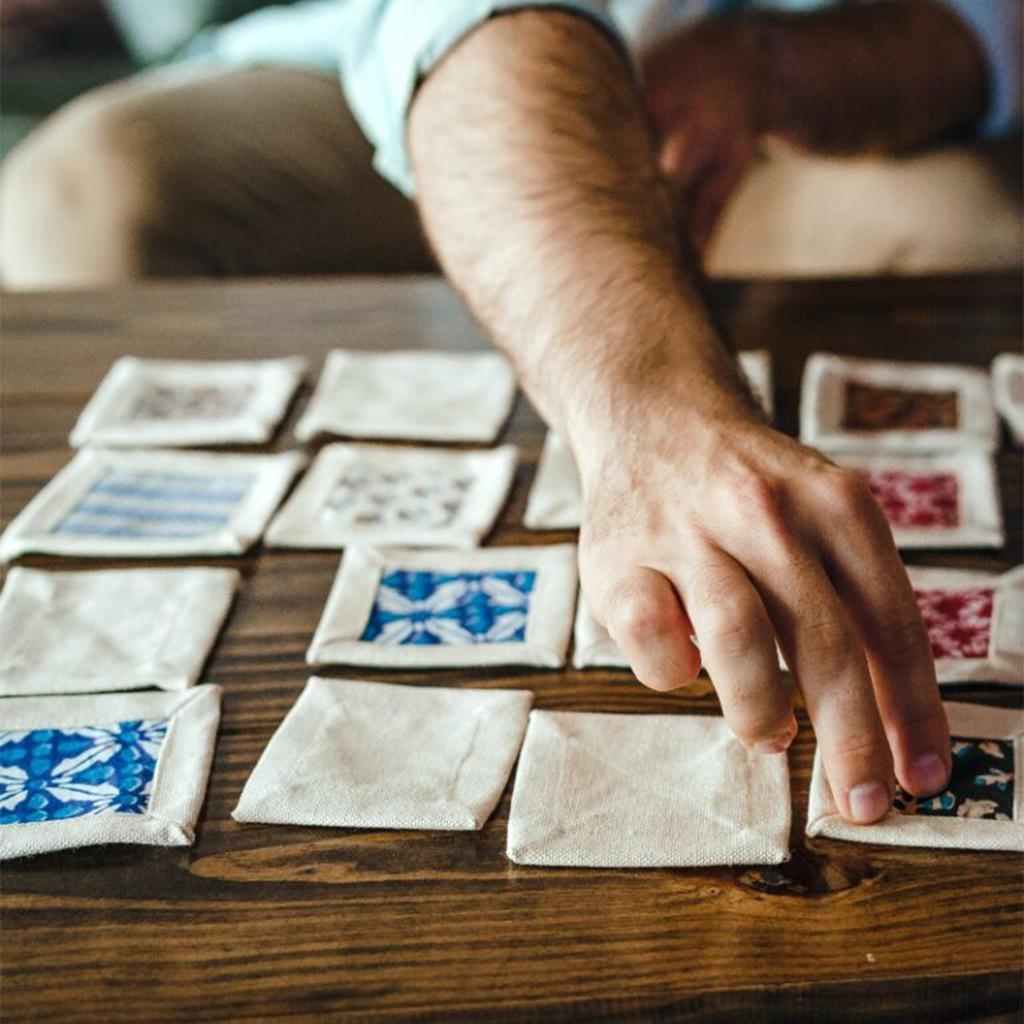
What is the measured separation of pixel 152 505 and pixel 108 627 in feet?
0.45

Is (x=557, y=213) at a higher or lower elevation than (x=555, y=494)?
higher

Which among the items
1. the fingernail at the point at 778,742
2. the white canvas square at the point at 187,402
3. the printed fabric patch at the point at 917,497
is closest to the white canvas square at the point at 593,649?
the fingernail at the point at 778,742

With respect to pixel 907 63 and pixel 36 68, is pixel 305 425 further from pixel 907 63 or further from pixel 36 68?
pixel 36 68

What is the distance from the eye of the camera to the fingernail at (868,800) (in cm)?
51

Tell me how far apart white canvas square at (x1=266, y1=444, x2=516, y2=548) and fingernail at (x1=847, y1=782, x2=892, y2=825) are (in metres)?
0.29

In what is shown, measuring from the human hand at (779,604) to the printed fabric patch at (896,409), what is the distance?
299 millimetres

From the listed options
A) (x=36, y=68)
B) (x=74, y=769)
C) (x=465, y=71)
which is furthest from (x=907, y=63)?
(x=36, y=68)

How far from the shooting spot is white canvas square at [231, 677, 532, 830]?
54cm

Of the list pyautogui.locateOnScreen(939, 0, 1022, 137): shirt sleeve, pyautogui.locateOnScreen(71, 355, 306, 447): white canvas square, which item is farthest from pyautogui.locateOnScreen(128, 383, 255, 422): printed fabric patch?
pyautogui.locateOnScreen(939, 0, 1022, 137): shirt sleeve

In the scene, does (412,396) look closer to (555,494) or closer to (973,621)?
(555,494)

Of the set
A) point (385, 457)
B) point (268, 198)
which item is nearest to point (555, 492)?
point (385, 457)

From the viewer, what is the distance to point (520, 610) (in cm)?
68

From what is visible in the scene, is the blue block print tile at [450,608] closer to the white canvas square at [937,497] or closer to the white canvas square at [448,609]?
the white canvas square at [448,609]

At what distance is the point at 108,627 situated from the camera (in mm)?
685
